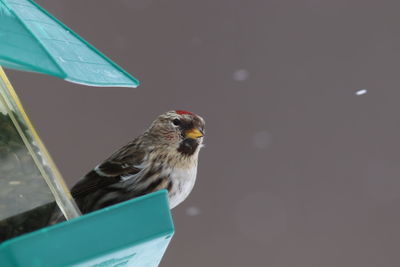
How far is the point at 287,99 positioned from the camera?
477 centimetres

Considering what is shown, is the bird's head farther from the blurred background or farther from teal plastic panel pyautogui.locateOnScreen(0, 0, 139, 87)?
the blurred background

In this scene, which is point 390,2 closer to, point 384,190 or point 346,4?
point 346,4

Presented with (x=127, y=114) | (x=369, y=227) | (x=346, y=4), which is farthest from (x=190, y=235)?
(x=346, y=4)

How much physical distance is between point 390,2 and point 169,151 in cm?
352

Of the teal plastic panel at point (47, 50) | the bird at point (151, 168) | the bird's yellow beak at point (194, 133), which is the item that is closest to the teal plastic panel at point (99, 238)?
the teal plastic panel at point (47, 50)

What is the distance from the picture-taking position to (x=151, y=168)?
1.90 m

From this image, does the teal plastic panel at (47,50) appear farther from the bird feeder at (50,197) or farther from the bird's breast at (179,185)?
the bird's breast at (179,185)

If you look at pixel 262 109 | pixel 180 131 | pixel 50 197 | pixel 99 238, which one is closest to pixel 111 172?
pixel 180 131

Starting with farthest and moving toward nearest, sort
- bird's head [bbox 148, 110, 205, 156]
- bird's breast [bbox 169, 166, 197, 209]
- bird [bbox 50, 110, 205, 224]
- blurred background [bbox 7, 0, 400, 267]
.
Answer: blurred background [bbox 7, 0, 400, 267]
bird's head [bbox 148, 110, 205, 156]
bird's breast [bbox 169, 166, 197, 209]
bird [bbox 50, 110, 205, 224]

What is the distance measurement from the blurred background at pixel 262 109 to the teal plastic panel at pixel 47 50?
2.50 meters

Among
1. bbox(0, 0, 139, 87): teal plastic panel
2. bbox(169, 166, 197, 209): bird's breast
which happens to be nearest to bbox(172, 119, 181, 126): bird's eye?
bbox(169, 166, 197, 209): bird's breast

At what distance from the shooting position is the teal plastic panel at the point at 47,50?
44.9 inches

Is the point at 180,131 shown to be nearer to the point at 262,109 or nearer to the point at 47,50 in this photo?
the point at 47,50

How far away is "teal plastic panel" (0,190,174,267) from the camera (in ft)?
3.71
